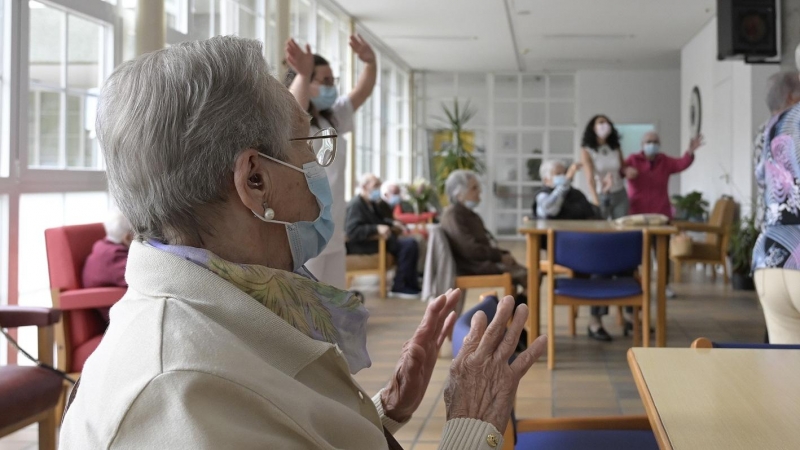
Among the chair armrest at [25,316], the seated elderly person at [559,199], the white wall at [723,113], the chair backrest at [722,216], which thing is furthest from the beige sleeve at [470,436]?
the white wall at [723,113]

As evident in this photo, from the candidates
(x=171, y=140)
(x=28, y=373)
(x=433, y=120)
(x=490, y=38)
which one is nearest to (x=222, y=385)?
(x=171, y=140)

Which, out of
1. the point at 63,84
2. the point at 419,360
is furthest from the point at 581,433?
the point at 63,84

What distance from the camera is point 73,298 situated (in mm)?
3436

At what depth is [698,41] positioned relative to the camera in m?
12.5

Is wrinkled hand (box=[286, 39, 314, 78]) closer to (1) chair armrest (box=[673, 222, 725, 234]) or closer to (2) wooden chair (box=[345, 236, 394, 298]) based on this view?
(2) wooden chair (box=[345, 236, 394, 298])

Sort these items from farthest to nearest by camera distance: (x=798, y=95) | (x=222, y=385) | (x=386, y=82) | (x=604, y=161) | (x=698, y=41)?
1. (x=386, y=82)
2. (x=698, y=41)
3. (x=604, y=161)
4. (x=798, y=95)
5. (x=222, y=385)

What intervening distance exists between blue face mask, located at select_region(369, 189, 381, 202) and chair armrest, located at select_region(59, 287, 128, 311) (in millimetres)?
5362

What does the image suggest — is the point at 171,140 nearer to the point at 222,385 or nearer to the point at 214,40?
the point at 214,40

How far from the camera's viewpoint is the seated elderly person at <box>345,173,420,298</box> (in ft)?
25.4

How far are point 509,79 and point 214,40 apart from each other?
16.0 metres

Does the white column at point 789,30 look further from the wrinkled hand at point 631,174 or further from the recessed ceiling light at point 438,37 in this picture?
the recessed ceiling light at point 438,37

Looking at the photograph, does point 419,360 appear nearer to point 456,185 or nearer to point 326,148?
point 326,148

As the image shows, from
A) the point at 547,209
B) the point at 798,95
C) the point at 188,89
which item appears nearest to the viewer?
the point at 188,89

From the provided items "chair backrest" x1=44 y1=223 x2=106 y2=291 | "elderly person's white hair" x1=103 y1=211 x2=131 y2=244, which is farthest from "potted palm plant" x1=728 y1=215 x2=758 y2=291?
"chair backrest" x1=44 y1=223 x2=106 y2=291
